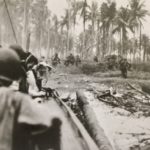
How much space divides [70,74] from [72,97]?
966 mm

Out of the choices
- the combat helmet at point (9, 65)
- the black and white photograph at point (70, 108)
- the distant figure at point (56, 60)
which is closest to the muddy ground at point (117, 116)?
the black and white photograph at point (70, 108)

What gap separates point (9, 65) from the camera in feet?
3.25

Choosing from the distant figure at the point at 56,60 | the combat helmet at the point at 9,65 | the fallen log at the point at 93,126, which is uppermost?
the combat helmet at the point at 9,65

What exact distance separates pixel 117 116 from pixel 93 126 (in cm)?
45

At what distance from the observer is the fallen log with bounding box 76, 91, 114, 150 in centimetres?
251

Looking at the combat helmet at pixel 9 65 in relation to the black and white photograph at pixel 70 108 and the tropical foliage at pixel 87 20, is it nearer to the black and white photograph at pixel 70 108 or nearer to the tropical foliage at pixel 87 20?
Result: the black and white photograph at pixel 70 108

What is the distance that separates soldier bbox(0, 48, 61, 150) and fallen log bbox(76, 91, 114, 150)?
1.51 m

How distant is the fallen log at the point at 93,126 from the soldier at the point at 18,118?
1.51 metres

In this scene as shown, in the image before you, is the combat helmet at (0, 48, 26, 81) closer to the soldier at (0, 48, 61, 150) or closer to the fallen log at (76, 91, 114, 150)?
the soldier at (0, 48, 61, 150)

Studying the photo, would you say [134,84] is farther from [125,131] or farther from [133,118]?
[125,131]

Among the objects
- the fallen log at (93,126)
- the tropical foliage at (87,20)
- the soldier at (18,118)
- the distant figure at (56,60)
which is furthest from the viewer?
the tropical foliage at (87,20)

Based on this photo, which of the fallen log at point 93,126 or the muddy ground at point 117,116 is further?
the muddy ground at point 117,116

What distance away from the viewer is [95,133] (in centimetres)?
282

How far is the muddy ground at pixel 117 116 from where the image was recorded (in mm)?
2885
